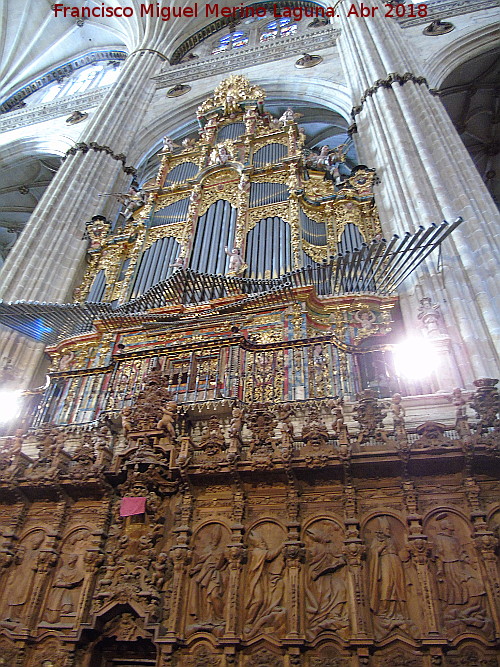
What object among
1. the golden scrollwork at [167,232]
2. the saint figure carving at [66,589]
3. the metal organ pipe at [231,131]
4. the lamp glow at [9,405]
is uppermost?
the metal organ pipe at [231,131]

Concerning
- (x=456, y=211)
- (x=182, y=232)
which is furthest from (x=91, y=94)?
(x=456, y=211)

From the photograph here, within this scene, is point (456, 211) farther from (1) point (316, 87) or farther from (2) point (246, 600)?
(1) point (316, 87)

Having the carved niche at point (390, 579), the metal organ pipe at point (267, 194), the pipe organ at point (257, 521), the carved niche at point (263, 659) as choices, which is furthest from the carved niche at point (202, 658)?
the metal organ pipe at point (267, 194)

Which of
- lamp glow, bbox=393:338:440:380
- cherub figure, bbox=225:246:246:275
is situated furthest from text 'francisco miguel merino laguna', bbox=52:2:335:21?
lamp glow, bbox=393:338:440:380

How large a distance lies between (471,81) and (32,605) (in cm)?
1694

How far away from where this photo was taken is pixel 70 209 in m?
12.0

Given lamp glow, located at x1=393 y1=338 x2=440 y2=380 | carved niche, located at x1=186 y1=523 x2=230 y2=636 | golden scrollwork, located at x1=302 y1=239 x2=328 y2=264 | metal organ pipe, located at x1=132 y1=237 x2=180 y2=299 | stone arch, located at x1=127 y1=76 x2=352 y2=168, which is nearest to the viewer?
carved niche, located at x1=186 y1=523 x2=230 y2=636

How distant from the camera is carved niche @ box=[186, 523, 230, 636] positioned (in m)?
4.02

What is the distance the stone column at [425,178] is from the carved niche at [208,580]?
151 inches

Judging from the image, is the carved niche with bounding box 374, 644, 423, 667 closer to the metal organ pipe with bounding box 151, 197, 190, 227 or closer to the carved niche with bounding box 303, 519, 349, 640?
the carved niche with bounding box 303, 519, 349, 640

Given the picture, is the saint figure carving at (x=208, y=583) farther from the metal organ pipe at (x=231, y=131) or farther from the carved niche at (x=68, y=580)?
the metal organ pipe at (x=231, y=131)

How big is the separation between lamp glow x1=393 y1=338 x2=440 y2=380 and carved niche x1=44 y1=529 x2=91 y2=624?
4.27 metres

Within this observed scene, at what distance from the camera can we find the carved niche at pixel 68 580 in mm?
4387

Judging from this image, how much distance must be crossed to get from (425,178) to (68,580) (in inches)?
342
